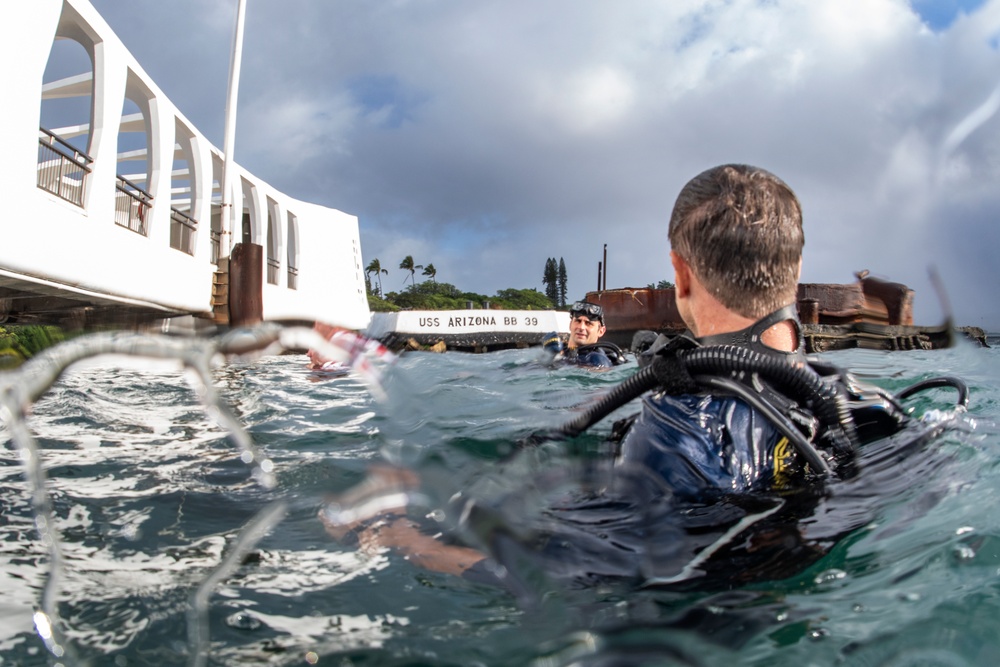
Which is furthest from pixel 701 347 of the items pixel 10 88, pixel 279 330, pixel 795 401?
pixel 10 88

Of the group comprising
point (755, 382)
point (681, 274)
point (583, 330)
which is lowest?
point (755, 382)

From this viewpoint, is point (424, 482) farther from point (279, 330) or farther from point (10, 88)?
point (10, 88)

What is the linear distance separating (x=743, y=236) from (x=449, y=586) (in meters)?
1.34

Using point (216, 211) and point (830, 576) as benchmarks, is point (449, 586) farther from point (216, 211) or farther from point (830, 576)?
point (216, 211)

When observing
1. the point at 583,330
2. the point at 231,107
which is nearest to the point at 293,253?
the point at 231,107

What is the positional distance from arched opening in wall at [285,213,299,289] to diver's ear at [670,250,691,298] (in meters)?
28.9

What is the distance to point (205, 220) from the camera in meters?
19.5

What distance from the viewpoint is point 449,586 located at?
5.70 ft

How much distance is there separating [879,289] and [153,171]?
1682cm

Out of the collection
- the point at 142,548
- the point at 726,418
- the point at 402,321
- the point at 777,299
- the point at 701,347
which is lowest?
the point at 142,548

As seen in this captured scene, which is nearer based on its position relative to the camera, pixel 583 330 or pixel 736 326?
pixel 736 326

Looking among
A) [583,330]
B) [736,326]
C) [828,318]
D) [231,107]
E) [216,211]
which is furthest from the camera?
[216,211]

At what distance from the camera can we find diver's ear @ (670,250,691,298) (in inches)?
89.1

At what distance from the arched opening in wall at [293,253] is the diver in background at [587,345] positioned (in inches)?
854
